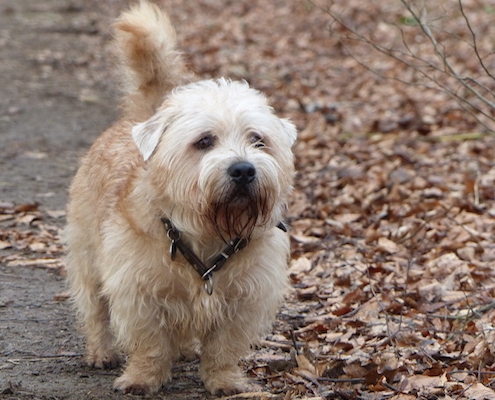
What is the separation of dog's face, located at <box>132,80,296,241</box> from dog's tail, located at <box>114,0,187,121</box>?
90 centimetres

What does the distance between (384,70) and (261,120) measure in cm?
1040

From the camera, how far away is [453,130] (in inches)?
411

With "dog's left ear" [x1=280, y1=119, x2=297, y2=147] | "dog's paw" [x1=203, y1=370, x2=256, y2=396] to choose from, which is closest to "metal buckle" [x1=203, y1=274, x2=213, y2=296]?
"dog's paw" [x1=203, y1=370, x2=256, y2=396]

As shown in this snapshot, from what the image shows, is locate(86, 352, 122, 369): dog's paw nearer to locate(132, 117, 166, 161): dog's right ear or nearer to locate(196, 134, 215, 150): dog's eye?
locate(132, 117, 166, 161): dog's right ear

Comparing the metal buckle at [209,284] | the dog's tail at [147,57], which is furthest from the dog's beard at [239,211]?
the dog's tail at [147,57]

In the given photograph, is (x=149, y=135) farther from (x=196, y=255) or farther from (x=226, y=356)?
(x=226, y=356)

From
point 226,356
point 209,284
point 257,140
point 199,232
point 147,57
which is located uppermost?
point 147,57

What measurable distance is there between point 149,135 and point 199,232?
0.56m

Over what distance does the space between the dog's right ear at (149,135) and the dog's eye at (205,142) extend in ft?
0.82

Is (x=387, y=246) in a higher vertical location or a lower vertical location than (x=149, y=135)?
lower

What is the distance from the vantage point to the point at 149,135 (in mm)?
4391

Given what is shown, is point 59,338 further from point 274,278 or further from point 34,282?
point 274,278

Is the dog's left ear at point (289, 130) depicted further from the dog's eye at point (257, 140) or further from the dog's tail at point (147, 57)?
the dog's tail at point (147, 57)

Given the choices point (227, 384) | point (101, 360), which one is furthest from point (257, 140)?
point (101, 360)
